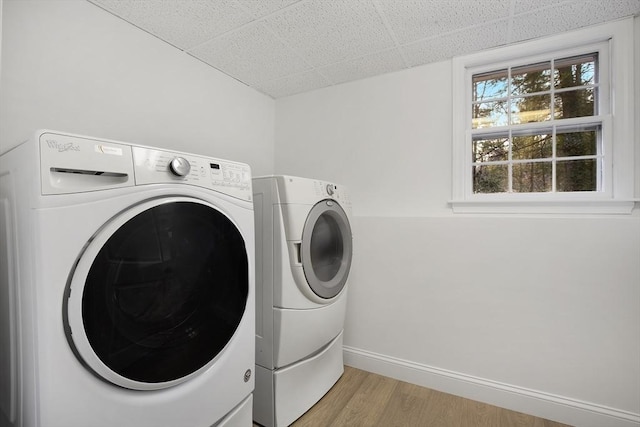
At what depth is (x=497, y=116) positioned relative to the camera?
193 centimetres

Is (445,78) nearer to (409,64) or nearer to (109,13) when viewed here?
(409,64)

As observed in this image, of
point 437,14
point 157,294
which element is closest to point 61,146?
point 157,294

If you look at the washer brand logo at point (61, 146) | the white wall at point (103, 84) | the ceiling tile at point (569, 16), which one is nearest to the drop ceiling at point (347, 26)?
the ceiling tile at point (569, 16)

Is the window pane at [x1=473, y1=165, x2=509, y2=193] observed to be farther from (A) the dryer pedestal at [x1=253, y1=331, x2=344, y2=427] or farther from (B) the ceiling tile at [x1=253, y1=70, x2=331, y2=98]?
(A) the dryer pedestal at [x1=253, y1=331, x2=344, y2=427]

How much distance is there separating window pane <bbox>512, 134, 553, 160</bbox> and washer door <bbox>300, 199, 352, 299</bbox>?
1.23 metres

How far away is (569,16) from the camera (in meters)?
1.54

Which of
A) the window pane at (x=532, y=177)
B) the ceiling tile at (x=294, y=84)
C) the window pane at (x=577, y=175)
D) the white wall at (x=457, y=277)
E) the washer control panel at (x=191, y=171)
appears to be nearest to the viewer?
the washer control panel at (x=191, y=171)

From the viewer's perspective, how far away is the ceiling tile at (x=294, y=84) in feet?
7.41

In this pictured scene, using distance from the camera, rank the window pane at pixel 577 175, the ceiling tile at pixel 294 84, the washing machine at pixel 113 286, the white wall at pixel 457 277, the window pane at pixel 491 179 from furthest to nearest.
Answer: the ceiling tile at pixel 294 84 → the window pane at pixel 491 179 → the window pane at pixel 577 175 → the white wall at pixel 457 277 → the washing machine at pixel 113 286

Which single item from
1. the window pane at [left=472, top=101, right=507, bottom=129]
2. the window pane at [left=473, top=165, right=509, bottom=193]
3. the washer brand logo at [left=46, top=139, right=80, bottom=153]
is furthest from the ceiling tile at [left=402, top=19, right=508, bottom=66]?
the washer brand logo at [left=46, top=139, right=80, bottom=153]

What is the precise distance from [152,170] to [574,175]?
2.22m

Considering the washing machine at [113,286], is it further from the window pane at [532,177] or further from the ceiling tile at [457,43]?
the window pane at [532,177]

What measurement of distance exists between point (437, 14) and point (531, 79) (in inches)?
32.7

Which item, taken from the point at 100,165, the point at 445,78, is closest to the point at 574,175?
the point at 445,78
